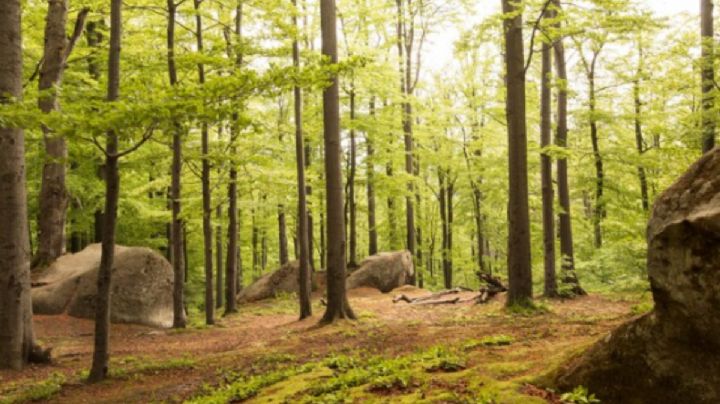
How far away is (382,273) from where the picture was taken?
2209 cm

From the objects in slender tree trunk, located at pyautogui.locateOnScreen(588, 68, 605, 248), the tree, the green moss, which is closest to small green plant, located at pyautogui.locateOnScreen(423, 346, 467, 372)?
the green moss

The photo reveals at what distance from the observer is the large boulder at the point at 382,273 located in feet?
71.9

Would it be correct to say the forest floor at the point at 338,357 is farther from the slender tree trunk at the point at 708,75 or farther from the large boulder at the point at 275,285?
the large boulder at the point at 275,285

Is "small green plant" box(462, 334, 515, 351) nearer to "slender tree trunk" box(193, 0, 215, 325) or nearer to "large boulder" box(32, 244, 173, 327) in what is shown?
"slender tree trunk" box(193, 0, 215, 325)

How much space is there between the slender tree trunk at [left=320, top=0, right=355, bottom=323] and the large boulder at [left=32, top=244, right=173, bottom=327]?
17.9ft

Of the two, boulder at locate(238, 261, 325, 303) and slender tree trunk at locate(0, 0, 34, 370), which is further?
boulder at locate(238, 261, 325, 303)

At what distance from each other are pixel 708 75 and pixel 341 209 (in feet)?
35.6

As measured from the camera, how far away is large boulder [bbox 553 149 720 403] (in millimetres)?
3285

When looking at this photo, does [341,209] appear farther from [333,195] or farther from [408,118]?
[408,118]

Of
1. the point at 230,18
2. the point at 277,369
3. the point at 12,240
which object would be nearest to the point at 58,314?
the point at 12,240

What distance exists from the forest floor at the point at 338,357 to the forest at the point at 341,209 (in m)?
0.05

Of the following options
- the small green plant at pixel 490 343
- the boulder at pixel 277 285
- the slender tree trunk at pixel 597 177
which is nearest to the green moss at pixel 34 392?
the small green plant at pixel 490 343

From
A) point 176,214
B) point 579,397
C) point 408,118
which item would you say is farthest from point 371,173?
point 579,397

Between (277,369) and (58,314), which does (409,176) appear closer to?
(58,314)
